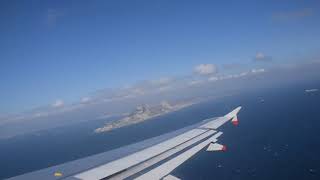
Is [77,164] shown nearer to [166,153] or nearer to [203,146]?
[166,153]

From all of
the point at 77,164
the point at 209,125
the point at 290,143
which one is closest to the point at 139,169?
the point at 77,164

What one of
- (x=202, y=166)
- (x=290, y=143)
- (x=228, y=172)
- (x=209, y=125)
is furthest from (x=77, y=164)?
(x=290, y=143)

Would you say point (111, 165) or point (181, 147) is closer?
point (111, 165)

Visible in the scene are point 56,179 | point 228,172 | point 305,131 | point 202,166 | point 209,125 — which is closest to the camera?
point 56,179

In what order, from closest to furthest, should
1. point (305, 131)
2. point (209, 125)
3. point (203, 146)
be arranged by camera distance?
point (203, 146), point (209, 125), point (305, 131)

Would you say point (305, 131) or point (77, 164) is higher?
point (77, 164)

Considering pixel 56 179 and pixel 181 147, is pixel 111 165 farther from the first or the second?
pixel 181 147
